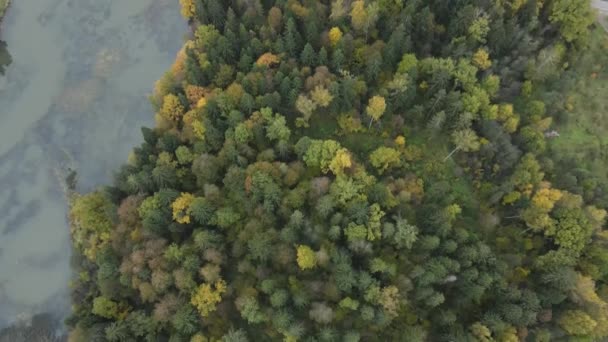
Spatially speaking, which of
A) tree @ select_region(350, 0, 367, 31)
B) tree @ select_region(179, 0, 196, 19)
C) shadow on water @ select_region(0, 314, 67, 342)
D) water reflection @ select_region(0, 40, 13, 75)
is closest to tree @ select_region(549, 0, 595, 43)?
tree @ select_region(350, 0, 367, 31)

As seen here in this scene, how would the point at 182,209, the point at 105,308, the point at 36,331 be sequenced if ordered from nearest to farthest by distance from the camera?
the point at 105,308, the point at 182,209, the point at 36,331

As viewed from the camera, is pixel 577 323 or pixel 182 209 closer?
pixel 577 323

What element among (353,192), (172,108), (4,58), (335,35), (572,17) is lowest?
(353,192)

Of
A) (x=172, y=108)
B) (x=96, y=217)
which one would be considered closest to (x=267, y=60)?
(x=172, y=108)

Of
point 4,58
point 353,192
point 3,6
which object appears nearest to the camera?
point 353,192

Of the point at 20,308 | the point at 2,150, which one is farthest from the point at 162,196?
the point at 2,150

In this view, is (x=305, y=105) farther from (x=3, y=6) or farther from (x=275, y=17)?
(x=3, y=6)

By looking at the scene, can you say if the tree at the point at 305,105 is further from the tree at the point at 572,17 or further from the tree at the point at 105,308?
the tree at the point at 572,17
